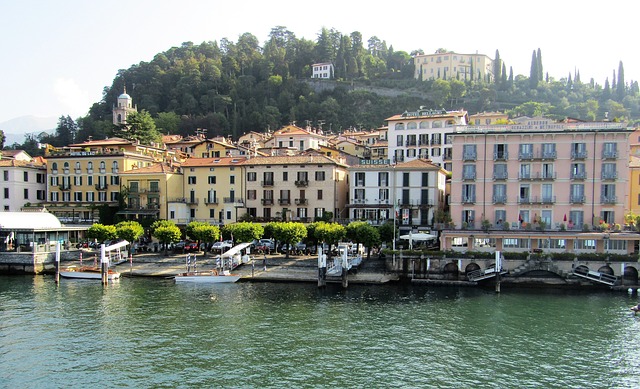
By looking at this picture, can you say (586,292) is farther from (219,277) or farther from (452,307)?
(219,277)

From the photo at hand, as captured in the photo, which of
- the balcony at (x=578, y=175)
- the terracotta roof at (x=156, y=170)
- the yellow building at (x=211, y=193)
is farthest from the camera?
the terracotta roof at (x=156, y=170)

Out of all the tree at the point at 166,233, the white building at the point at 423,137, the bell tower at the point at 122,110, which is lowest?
the tree at the point at 166,233

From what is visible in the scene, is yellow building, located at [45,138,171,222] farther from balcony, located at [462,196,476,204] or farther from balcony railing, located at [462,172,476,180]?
balcony, located at [462,196,476,204]

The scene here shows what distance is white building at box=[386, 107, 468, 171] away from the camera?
92.1 meters

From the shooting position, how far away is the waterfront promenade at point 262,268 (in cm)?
5941

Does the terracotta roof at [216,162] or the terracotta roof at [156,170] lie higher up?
the terracotta roof at [216,162]

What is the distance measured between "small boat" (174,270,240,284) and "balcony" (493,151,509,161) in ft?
106

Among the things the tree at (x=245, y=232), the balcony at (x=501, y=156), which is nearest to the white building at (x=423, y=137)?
the balcony at (x=501, y=156)

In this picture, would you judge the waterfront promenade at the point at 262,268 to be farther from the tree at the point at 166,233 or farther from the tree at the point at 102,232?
the tree at the point at 102,232

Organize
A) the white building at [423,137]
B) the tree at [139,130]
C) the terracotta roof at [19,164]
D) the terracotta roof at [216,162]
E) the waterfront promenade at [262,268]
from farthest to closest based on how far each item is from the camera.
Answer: the tree at [139,130], the white building at [423,137], the terracotta roof at [19,164], the terracotta roof at [216,162], the waterfront promenade at [262,268]

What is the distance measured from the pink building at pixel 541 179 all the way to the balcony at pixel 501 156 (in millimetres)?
99

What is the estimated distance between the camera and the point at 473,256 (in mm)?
57938

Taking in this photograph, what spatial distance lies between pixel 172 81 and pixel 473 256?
15027 cm

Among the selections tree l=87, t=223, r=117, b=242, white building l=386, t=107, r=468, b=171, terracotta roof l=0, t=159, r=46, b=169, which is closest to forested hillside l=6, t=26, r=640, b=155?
terracotta roof l=0, t=159, r=46, b=169
